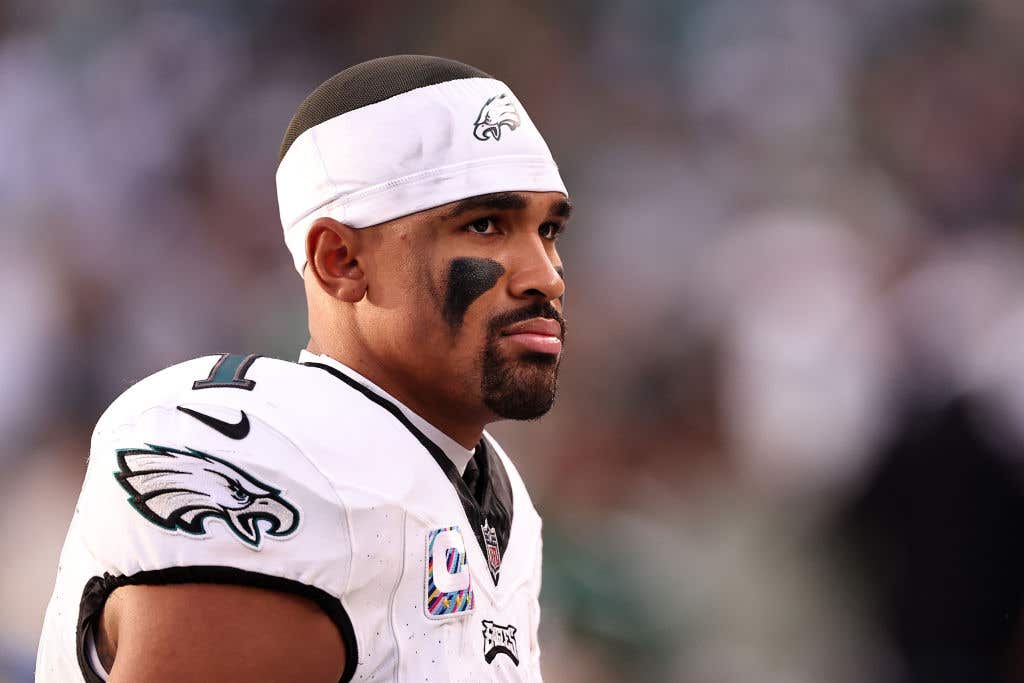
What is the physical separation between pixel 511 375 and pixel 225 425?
33 cm

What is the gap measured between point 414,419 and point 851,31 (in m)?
2.39

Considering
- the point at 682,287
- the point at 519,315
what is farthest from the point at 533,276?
the point at 682,287

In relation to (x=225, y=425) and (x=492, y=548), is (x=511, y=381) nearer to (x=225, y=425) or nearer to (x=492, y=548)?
(x=492, y=548)

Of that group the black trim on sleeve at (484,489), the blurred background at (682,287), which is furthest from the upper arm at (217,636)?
the blurred background at (682,287)

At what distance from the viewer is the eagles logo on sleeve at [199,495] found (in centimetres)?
101

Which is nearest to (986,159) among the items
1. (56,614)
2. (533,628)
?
(533,628)

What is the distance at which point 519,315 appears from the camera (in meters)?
1.28

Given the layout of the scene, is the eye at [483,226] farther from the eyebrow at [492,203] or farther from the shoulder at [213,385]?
the shoulder at [213,385]

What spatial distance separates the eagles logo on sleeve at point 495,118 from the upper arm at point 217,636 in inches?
22.4

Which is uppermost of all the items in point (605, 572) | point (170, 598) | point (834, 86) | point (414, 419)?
point (834, 86)

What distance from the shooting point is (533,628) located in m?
1.40

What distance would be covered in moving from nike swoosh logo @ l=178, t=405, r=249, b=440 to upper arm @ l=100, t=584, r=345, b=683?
15cm

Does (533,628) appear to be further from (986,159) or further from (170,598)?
(986,159)

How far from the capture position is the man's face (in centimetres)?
127
